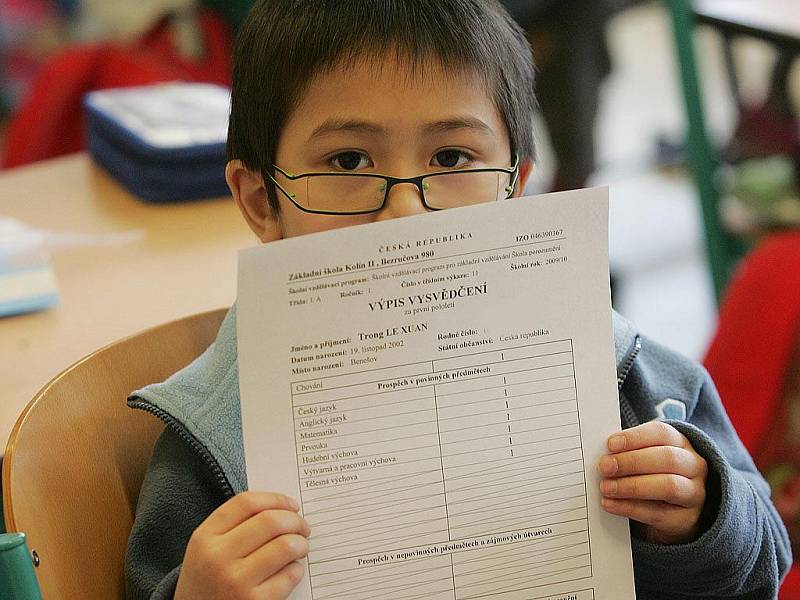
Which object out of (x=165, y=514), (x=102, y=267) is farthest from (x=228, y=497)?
(x=102, y=267)

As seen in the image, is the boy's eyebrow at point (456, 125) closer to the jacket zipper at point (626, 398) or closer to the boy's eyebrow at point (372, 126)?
the boy's eyebrow at point (372, 126)

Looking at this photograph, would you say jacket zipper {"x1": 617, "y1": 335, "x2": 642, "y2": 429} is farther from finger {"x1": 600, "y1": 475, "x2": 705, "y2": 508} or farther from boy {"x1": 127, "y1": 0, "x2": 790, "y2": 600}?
finger {"x1": 600, "y1": 475, "x2": 705, "y2": 508}

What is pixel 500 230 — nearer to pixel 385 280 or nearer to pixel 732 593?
pixel 385 280

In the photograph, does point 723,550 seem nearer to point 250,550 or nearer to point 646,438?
point 646,438

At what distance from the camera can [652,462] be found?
837mm

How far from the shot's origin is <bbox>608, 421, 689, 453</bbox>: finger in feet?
2.72

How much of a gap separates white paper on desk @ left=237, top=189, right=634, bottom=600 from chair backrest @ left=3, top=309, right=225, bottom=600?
0.63 ft

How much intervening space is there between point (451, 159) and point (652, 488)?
12.7 inches

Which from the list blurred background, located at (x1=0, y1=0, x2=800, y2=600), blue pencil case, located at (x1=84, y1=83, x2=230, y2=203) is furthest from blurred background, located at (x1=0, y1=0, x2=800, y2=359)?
blue pencil case, located at (x1=84, y1=83, x2=230, y2=203)

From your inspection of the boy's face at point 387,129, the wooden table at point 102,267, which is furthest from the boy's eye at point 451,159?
the wooden table at point 102,267

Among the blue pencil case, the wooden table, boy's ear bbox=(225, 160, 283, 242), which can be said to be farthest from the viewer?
the blue pencil case

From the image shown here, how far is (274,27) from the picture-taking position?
1042 millimetres

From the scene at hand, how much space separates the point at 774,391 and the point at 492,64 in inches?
34.7

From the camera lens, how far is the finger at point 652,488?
0.83 metres
